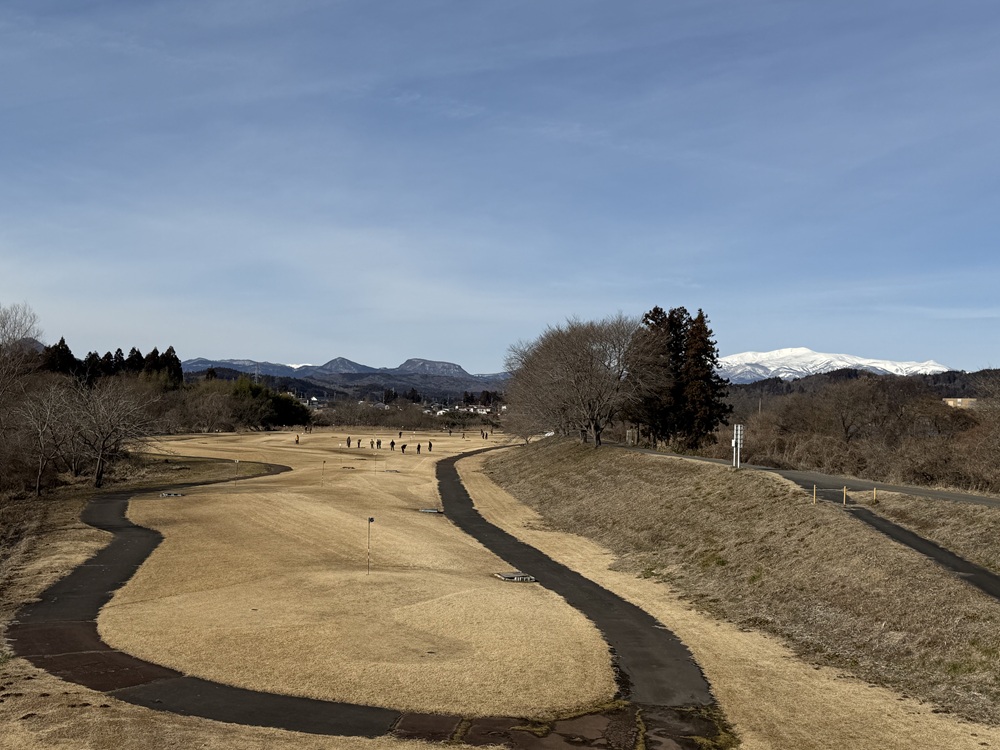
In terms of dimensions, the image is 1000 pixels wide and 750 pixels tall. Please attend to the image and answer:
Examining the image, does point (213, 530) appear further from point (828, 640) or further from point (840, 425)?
point (840, 425)

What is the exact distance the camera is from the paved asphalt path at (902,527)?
21.8 metres

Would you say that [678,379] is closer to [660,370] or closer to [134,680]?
[660,370]

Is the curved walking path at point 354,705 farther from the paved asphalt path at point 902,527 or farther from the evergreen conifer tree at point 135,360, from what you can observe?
the evergreen conifer tree at point 135,360

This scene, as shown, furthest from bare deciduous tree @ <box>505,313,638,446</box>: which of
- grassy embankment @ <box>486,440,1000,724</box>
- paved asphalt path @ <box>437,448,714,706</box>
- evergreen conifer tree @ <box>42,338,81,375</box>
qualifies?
evergreen conifer tree @ <box>42,338,81,375</box>

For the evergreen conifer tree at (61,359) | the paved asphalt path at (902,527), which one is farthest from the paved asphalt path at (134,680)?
the evergreen conifer tree at (61,359)

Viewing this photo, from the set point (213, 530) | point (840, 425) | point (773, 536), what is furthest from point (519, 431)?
point (773, 536)

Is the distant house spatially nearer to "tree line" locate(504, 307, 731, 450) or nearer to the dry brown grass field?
"tree line" locate(504, 307, 731, 450)

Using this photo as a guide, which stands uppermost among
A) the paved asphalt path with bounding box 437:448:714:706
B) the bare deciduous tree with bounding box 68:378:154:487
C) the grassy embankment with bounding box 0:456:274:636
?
the bare deciduous tree with bounding box 68:378:154:487

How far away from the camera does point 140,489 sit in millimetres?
55031

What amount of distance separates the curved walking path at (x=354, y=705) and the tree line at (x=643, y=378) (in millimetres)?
43036

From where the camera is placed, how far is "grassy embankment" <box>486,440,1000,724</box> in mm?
18109

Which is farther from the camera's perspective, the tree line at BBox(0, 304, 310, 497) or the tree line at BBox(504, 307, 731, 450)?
the tree line at BBox(504, 307, 731, 450)

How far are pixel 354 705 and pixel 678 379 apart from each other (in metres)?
61.3

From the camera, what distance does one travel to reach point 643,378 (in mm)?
69625
